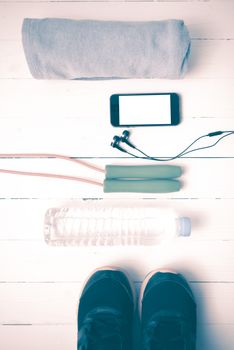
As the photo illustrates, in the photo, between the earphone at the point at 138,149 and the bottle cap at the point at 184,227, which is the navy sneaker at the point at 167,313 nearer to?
the bottle cap at the point at 184,227

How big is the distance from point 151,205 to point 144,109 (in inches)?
9.1

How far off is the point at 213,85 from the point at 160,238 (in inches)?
15.4

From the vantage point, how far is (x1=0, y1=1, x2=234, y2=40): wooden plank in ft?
2.63

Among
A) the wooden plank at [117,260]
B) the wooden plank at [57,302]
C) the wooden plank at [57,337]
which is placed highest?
the wooden plank at [117,260]

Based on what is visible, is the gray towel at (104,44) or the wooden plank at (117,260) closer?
the gray towel at (104,44)

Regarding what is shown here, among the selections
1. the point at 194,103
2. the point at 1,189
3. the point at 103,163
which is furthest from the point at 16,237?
the point at 194,103

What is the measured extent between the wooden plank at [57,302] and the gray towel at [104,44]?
528 mm

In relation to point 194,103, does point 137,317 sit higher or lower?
lower

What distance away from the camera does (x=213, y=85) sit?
31.6 inches

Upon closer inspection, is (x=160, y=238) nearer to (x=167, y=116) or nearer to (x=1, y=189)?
(x=167, y=116)

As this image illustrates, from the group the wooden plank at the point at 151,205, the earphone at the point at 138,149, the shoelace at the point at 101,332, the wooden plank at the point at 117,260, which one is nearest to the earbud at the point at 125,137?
the earphone at the point at 138,149

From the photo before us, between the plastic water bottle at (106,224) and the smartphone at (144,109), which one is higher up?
the smartphone at (144,109)

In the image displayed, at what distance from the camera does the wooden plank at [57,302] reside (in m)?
0.82

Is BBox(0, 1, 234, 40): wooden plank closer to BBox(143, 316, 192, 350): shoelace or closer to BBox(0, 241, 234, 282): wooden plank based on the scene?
BBox(0, 241, 234, 282): wooden plank
